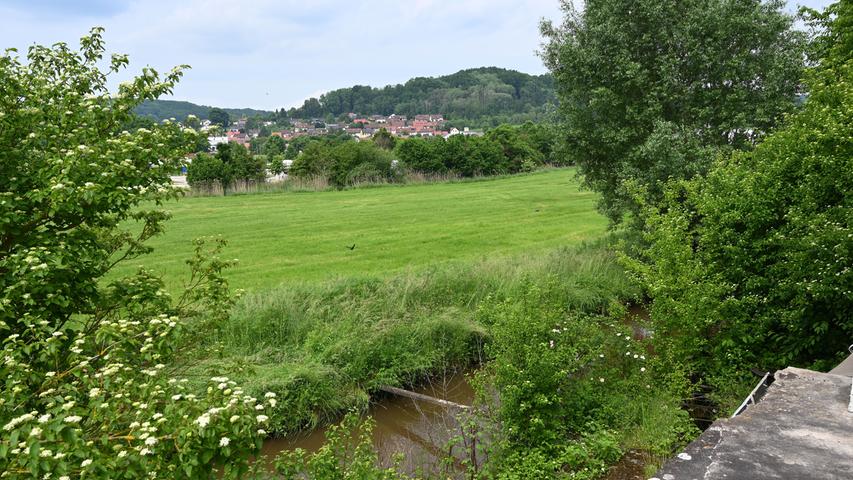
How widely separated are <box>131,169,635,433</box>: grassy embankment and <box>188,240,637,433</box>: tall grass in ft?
0.11

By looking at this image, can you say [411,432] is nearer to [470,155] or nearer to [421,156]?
[421,156]

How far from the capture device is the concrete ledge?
13.0 feet

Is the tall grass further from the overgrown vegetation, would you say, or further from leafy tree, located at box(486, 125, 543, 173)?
leafy tree, located at box(486, 125, 543, 173)

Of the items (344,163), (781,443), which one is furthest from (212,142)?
(781,443)

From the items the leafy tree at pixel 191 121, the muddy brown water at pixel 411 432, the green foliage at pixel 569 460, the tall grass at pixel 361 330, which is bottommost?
the muddy brown water at pixel 411 432

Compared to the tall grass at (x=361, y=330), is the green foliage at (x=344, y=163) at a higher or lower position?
higher

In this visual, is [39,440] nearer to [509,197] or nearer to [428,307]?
[428,307]

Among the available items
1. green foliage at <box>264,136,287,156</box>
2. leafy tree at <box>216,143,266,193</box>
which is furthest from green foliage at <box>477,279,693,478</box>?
green foliage at <box>264,136,287,156</box>

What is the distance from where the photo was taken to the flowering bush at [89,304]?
13.6 feet

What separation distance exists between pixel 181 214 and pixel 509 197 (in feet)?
79.1

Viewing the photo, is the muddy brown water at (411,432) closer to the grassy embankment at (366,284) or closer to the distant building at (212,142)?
the grassy embankment at (366,284)

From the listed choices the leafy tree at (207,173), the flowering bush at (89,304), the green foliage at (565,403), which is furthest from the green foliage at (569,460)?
the leafy tree at (207,173)

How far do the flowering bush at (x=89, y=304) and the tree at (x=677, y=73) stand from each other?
13704 mm

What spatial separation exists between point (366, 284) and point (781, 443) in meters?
13.5
